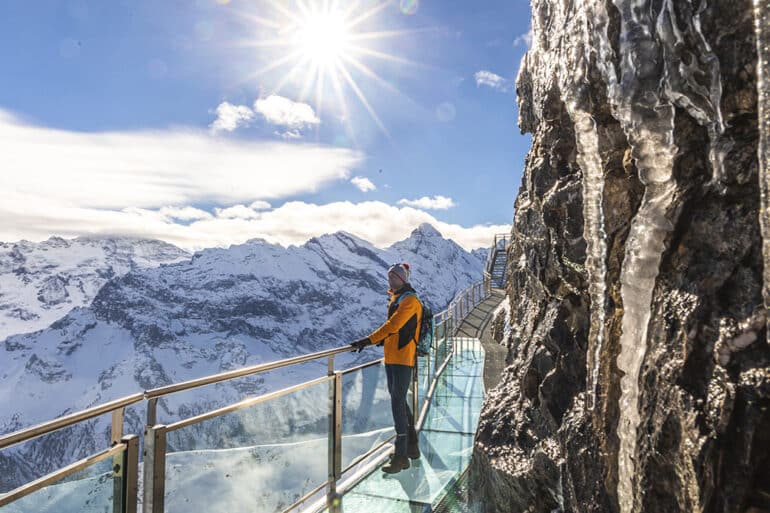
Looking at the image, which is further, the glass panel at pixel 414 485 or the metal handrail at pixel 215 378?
the glass panel at pixel 414 485

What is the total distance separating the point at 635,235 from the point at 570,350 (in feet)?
3.67

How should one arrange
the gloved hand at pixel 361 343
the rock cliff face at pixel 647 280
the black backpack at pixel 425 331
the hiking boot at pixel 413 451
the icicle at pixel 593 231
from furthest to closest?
the hiking boot at pixel 413 451
the black backpack at pixel 425 331
the gloved hand at pixel 361 343
the icicle at pixel 593 231
the rock cliff face at pixel 647 280

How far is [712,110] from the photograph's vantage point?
2.30 meters

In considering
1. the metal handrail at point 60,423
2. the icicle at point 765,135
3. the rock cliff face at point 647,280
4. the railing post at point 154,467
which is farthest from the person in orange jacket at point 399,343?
the icicle at point 765,135

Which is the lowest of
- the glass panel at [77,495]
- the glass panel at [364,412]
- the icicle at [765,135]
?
the glass panel at [364,412]

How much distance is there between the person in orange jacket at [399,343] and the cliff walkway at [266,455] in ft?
0.72

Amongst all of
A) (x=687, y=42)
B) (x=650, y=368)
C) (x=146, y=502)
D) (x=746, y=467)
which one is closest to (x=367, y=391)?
(x=146, y=502)

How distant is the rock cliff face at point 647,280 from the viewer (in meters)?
2.04

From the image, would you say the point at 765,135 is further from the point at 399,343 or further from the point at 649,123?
the point at 399,343

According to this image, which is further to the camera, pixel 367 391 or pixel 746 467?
pixel 367 391

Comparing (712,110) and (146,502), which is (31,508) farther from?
(712,110)

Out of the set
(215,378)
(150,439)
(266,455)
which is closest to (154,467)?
(150,439)

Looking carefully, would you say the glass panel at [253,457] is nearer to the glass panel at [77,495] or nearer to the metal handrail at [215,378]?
the metal handrail at [215,378]

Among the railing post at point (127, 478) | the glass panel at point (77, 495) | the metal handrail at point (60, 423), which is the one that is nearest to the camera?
the metal handrail at point (60, 423)
